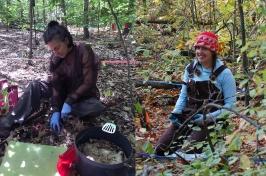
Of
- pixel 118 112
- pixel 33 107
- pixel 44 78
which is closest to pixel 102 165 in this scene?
pixel 33 107

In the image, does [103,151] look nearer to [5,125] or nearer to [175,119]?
[175,119]

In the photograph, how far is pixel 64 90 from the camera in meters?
3.90

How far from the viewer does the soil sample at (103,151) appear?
10.3 ft

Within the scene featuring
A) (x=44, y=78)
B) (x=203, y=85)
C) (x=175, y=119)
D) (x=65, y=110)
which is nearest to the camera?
(x=203, y=85)

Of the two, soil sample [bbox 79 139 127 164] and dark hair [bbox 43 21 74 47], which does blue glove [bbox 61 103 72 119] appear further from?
dark hair [bbox 43 21 74 47]

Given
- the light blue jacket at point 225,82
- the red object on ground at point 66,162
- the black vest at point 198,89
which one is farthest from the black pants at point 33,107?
the light blue jacket at point 225,82

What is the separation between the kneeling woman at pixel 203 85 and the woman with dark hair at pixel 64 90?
2.56 ft

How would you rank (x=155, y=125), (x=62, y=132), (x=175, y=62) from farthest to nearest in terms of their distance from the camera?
1. (x=175, y=62)
2. (x=155, y=125)
3. (x=62, y=132)

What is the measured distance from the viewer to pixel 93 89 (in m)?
3.84

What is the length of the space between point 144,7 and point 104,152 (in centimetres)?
531

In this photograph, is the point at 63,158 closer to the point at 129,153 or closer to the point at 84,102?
the point at 129,153

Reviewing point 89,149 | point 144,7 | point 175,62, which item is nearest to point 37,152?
point 89,149

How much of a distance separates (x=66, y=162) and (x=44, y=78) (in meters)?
2.28

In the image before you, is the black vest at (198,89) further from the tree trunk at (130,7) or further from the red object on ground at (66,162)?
the tree trunk at (130,7)
